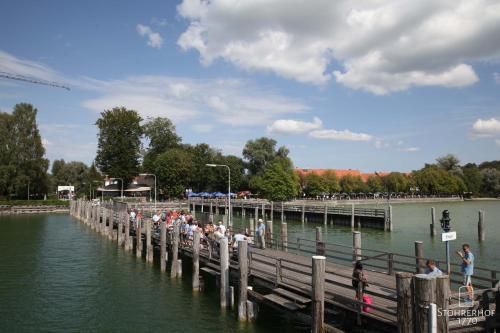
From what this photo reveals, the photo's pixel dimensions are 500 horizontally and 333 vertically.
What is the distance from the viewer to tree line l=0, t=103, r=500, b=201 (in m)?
78.2

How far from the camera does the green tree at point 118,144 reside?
77.7 meters

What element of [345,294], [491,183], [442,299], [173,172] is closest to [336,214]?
[345,294]

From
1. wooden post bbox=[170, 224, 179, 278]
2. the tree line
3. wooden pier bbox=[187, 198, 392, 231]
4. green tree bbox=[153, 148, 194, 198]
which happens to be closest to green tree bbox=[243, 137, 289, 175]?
the tree line

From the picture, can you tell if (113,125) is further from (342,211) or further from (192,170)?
(342,211)

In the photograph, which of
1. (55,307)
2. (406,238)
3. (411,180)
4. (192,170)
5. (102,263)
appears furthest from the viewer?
(411,180)

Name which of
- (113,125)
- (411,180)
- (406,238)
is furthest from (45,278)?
(411,180)

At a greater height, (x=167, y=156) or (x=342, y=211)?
(x=167, y=156)

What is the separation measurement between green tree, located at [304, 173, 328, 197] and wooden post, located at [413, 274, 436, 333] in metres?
102

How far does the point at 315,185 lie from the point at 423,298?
336 ft

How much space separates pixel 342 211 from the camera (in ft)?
156

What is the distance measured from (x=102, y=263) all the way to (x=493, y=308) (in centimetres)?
2212

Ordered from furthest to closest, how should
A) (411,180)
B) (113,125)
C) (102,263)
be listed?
(411,180) → (113,125) → (102,263)

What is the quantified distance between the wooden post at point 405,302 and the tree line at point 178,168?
73.7 metres

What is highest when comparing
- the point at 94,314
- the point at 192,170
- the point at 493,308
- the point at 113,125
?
the point at 113,125
